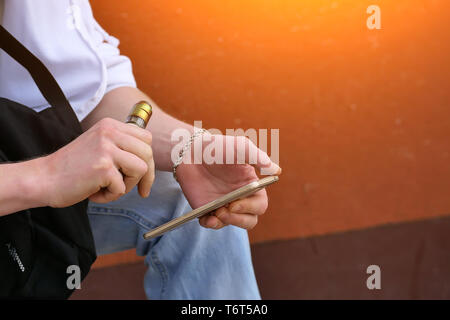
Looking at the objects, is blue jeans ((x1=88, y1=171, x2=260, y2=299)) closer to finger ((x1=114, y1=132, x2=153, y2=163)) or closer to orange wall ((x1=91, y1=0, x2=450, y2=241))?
finger ((x1=114, y1=132, x2=153, y2=163))

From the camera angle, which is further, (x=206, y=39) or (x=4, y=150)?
(x=206, y=39)

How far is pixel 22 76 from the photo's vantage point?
0.78 meters

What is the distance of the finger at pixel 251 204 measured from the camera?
706mm

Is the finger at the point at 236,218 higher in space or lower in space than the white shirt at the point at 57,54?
lower

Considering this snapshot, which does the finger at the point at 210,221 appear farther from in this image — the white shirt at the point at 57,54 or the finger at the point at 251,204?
the white shirt at the point at 57,54

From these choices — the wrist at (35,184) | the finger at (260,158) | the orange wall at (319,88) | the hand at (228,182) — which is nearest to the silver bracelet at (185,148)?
the hand at (228,182)

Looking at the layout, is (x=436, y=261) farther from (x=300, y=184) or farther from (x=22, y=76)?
(x=22, y=76)

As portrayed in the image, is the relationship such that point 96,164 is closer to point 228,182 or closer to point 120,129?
point 120,129

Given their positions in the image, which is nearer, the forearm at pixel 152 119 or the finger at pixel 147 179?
the finger at pixel 147 179

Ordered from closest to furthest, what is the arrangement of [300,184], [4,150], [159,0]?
1. [4,150]
2. [159,0]
3. [300,184]

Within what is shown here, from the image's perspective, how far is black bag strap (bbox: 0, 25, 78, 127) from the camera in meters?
0.68

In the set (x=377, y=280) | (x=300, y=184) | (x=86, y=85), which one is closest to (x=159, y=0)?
(x=86, y=85)

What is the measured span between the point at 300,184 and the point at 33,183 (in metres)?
0.84

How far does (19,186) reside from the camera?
569mm
